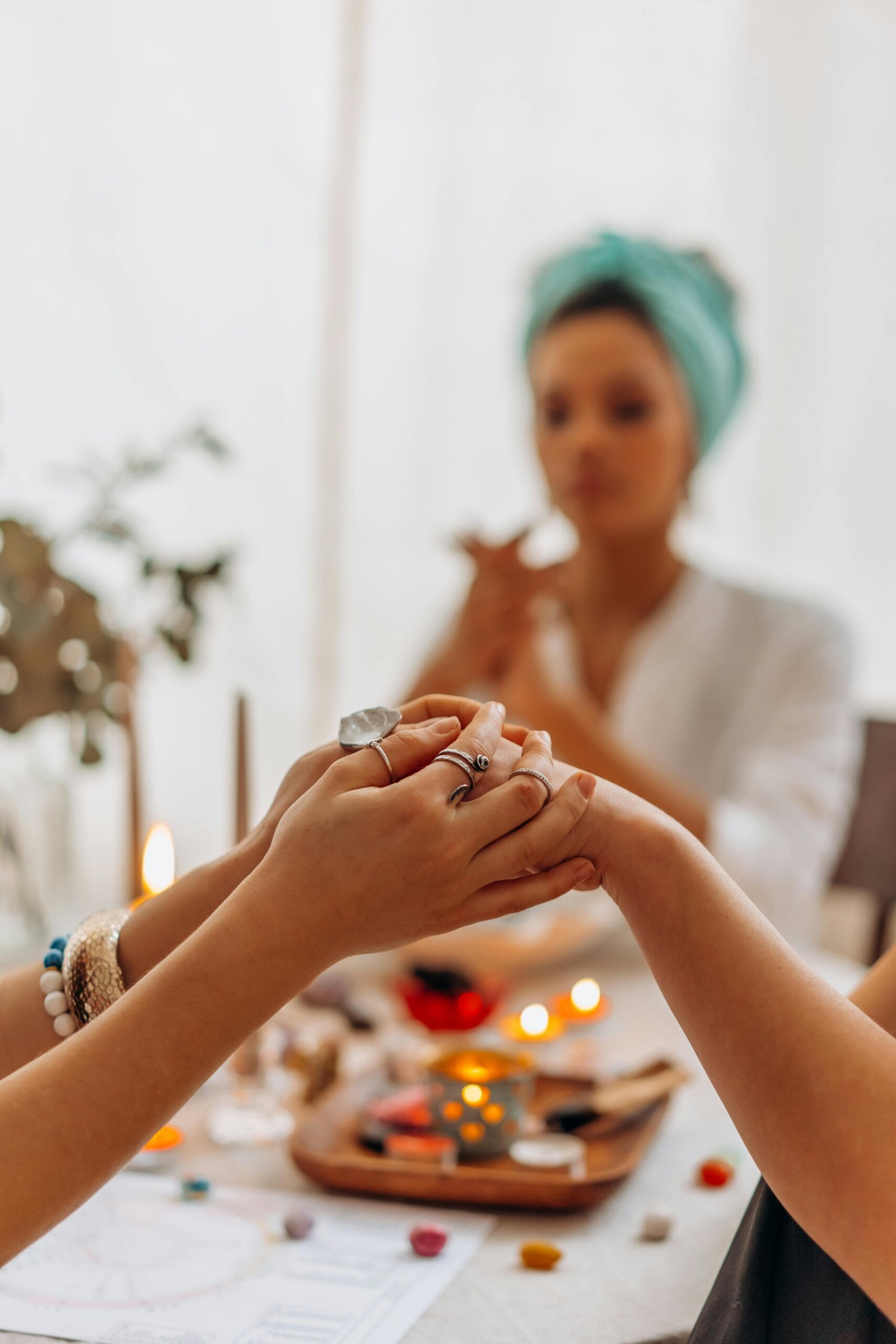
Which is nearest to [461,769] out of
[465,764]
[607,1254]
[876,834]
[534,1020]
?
[465,764]

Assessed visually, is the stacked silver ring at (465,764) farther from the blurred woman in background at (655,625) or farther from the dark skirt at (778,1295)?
the blurred woman in background at (655,625)

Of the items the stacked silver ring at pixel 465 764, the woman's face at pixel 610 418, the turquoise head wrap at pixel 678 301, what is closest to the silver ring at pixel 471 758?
the stacked silver ring at pixel 465 764

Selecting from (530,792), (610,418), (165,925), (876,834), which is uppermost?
(610,418)

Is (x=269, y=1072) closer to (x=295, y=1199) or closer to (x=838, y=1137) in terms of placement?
(x=295, y=1199)

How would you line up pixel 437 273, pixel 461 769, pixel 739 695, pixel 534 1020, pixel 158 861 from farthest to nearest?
pixel 437 273
pixel 739 695
pixel 534 1020
pixel 158 861
pixel 461 769

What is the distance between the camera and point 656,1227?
782mm

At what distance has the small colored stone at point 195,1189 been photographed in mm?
833

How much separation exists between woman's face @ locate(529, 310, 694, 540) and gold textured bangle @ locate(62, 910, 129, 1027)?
1.14m

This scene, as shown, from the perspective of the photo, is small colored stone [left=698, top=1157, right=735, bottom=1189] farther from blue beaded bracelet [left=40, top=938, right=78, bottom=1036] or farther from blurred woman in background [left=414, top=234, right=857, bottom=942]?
blurred woman in background [left=414, top=234, right=857, bottom=942]

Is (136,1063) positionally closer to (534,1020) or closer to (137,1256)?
(137,1256)

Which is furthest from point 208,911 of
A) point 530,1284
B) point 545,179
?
point 545,179

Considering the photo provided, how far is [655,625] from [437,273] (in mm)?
985

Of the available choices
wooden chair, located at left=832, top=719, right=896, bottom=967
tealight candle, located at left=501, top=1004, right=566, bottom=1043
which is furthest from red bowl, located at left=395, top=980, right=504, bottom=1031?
wooden chair, located at left=832, top=719, right=896, bottom=967

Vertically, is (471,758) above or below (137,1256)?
above
